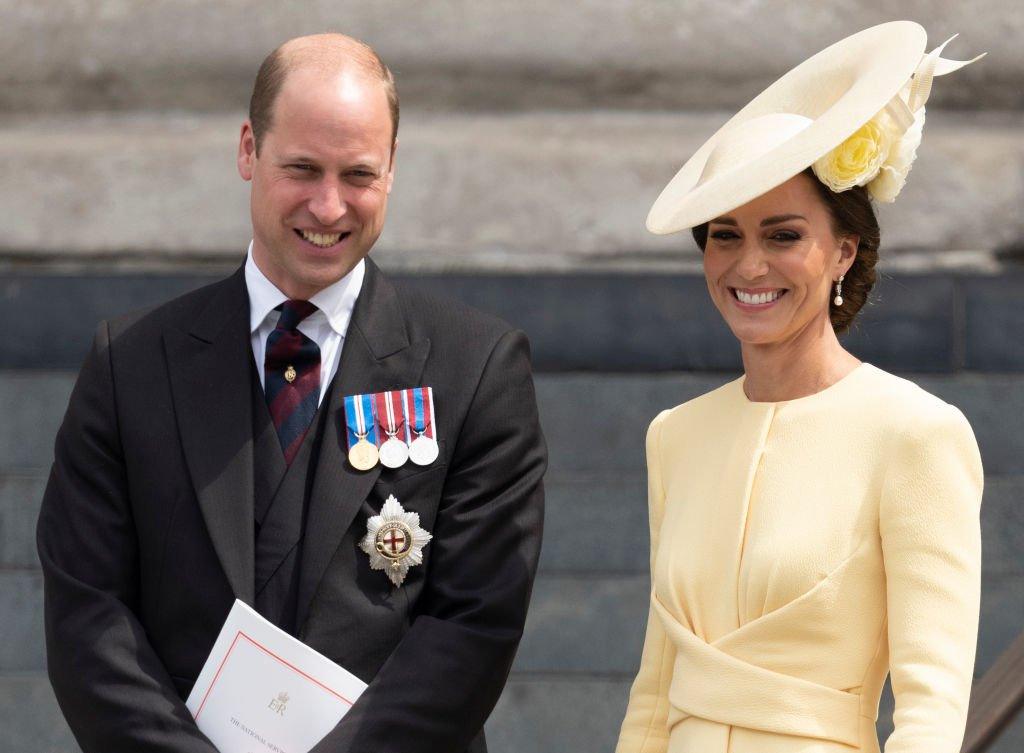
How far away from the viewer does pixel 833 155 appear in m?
2.54

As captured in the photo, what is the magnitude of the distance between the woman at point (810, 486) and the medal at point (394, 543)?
39cm

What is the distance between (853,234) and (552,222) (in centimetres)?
232

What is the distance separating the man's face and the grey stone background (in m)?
2.11

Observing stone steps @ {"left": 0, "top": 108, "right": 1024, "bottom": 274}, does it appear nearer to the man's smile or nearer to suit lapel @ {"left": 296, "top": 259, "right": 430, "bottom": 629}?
suit lapel @ {"left": 296, "top": 259, "right": 430, "bottom": 629}

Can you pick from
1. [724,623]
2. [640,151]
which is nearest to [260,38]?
[640,151]

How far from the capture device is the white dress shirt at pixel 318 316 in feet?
9.32

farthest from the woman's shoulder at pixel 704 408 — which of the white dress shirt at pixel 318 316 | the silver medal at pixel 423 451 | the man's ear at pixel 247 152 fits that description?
the man's ear at pixel 247 152

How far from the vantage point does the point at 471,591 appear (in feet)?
8.88

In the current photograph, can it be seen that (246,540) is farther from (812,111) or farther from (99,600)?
(812,111)

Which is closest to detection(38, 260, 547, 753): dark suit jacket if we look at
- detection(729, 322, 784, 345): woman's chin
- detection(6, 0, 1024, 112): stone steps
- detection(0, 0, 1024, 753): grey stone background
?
detection(729, 322, 784, 345): woman's chin

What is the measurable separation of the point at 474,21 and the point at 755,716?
3.01 meters

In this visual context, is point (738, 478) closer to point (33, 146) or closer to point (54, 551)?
point (54, 551)

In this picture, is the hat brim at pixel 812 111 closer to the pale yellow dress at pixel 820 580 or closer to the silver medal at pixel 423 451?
the pale yellow dress at pixel 820 580

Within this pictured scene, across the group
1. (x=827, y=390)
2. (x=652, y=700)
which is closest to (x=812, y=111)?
(x=827, y=390)
